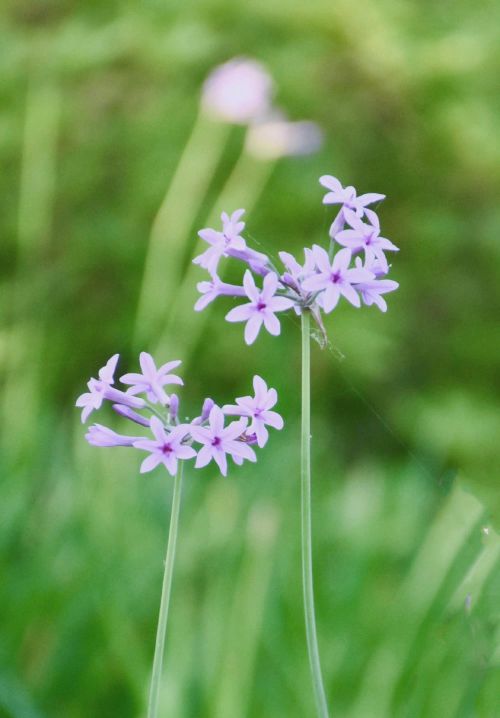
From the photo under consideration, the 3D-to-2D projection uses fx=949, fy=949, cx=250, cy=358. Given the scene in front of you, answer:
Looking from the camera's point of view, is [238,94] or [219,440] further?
[238,94]

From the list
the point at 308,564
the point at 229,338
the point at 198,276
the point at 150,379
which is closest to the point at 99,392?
the point at 150,379

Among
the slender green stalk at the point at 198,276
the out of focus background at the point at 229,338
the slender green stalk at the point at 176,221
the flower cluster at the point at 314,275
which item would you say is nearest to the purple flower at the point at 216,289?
the flower cluster at the point at 314,275

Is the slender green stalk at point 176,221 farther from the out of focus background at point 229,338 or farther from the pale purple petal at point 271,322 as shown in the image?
the pale purple petal at point 271,322

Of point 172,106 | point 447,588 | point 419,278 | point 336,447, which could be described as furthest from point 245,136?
point 447,588

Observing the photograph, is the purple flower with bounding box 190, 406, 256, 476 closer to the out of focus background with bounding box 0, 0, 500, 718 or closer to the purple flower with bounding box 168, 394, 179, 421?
the purple flower with bounding box 168, 394, 179, 421

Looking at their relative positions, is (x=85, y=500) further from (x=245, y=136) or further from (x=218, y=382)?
(x=245, y=136)

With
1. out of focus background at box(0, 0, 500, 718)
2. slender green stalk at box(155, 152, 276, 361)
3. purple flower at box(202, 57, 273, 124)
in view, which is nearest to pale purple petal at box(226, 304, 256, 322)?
out of focus background at box(0, 0, 500, 718)

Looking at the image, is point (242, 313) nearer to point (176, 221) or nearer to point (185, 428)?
point (185, 428)
